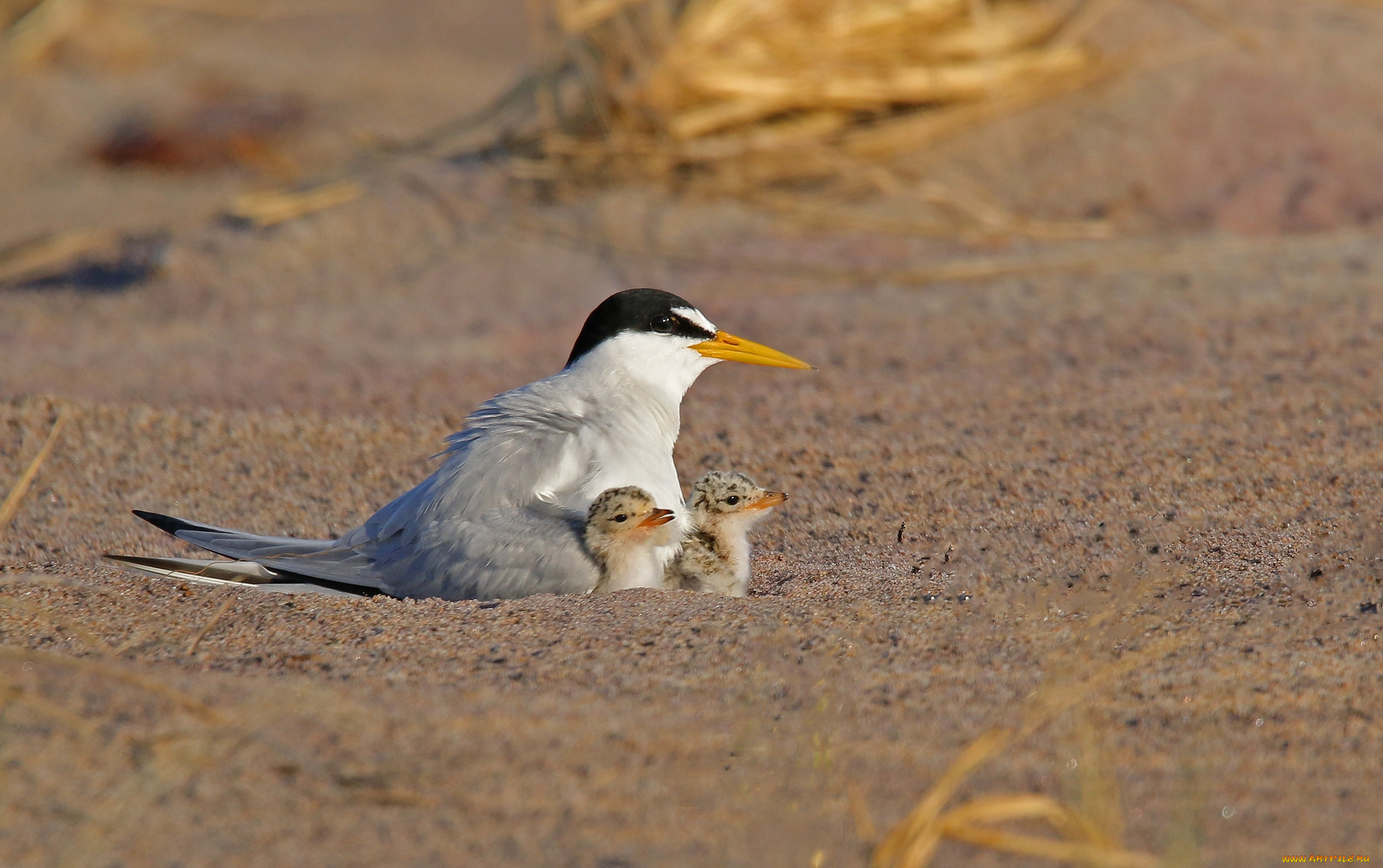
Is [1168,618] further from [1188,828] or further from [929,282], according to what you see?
[929,282]

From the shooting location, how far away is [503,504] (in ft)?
10.6

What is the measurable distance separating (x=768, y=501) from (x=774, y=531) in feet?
1.29

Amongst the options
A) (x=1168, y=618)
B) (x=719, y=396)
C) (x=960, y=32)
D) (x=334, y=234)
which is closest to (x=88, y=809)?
(x=1168, y=618)

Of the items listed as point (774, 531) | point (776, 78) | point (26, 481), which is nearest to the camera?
point (26, 481)

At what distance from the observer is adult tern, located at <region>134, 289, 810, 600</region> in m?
3.15

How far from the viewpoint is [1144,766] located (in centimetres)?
223

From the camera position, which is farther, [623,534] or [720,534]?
[720,534]

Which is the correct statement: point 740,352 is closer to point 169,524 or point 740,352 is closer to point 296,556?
point 296,556

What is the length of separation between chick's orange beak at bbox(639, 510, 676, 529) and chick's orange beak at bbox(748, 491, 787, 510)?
0.30 metres

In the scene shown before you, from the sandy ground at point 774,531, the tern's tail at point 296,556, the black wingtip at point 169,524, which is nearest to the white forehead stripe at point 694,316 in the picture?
the sandy ground at point 774,531

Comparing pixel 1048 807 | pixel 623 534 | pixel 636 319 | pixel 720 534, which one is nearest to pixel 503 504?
pixel 623 534

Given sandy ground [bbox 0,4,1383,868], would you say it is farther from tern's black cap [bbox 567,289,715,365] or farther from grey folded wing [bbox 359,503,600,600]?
tern's black cap [bbox 567,289,715,365]

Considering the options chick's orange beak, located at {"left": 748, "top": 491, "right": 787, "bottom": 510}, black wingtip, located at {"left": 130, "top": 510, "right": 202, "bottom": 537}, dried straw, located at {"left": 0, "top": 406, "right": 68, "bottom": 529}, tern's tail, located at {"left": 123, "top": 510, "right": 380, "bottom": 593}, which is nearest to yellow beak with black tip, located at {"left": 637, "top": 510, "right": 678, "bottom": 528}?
chick's orange beak, located at {"left": 748, "top": 491, "right": 787, "bottom": 510}

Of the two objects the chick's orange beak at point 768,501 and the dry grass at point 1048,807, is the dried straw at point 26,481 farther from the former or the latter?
the dry grass at point 1048,807
